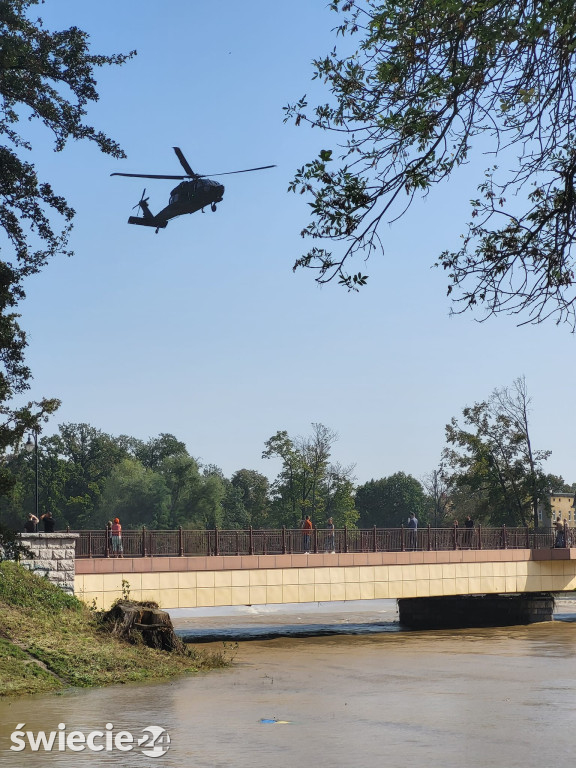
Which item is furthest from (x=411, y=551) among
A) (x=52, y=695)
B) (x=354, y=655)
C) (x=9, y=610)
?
(x=52, y=695)

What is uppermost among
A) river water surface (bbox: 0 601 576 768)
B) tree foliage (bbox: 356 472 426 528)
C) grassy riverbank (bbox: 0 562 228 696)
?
tree foliage (bbox: 356 472 426 528)

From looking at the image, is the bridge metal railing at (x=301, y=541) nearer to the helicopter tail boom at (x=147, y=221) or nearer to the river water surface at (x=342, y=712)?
the river water surface at (x=342, y=712)

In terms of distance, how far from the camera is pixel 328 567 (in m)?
32.4

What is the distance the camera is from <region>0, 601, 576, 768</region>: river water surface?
12.1m

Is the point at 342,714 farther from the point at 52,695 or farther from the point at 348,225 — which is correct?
the point at 348,225

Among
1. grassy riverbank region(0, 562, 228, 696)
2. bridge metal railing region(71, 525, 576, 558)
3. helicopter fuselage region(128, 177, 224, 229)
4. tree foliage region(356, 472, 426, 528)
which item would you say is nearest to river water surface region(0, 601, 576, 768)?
grassy riverbank region(0, 562, 228, 696)

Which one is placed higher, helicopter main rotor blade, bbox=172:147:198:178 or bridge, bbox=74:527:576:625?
helicopter main rotor blade, bbox=172:147:198:178

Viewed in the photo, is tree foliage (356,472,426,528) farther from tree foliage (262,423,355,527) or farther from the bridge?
the bridge

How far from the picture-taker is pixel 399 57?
10234 mm

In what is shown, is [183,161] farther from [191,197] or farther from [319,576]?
[319,576]

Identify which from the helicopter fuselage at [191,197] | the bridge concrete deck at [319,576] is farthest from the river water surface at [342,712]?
the helicopter fuselage at [191,197]

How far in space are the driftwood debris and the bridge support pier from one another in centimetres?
1843

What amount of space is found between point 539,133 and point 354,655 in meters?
19.7

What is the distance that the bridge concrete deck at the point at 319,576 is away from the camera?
28.1m
